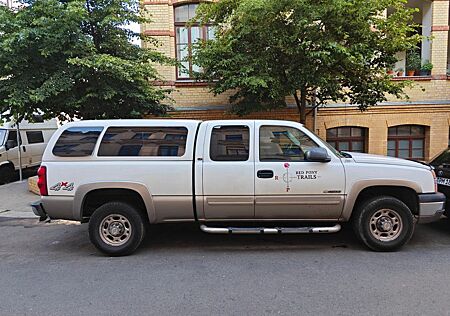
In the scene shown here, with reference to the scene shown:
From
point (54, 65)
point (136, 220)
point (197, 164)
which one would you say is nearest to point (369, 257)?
point (197, 164)

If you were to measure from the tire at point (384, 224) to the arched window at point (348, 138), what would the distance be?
698cm

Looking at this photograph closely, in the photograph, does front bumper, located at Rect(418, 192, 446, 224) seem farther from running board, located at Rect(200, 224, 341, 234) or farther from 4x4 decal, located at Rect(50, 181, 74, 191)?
4x4 decal, located at Rect(50, 181, 74, 191)

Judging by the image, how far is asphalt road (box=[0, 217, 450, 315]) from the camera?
3.35m

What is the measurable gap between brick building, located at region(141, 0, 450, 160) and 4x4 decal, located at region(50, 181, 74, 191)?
6743 millimetres

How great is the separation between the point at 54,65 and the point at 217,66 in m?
3.98

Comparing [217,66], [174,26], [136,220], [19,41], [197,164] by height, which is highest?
[174,26]

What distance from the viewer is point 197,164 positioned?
4.76 m

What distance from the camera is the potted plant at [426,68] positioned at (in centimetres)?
1118

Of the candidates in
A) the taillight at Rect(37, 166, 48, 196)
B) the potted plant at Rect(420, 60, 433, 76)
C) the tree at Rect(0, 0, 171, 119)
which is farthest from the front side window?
the potted plant at Rect(420, 60, 433, 76)

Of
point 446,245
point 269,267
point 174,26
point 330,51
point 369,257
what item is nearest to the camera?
point 269,267

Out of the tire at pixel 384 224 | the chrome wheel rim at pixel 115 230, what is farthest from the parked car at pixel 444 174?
the chrome wheel rim at pixel 115 230

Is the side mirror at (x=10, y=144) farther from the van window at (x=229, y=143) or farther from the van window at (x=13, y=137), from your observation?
the van window at (x=229, y=143)

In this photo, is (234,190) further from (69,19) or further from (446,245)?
(69,19)

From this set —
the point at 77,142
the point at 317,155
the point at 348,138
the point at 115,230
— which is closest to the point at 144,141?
the point at 77,142
